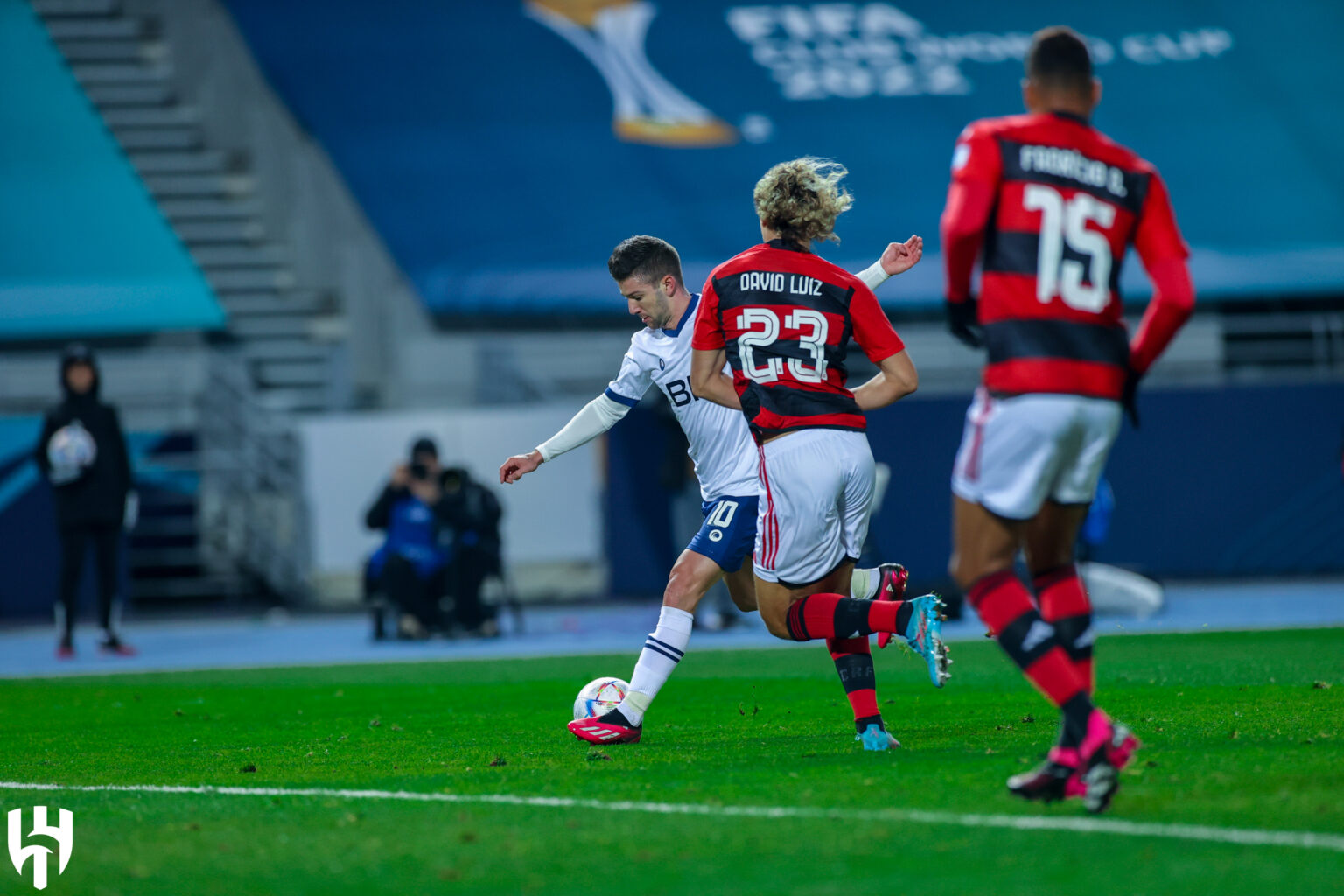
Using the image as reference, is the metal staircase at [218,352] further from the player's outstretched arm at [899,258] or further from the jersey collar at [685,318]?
the player's outstretched arm at [899,258]

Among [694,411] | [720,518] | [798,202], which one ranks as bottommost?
[720,518]

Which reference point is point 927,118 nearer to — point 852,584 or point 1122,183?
point 852,584

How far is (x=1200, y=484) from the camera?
53.2ft

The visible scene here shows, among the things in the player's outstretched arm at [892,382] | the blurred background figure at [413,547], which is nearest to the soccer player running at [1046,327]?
the player's outstretched arm at [892,382]

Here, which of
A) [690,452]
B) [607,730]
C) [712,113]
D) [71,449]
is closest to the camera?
[607,730]

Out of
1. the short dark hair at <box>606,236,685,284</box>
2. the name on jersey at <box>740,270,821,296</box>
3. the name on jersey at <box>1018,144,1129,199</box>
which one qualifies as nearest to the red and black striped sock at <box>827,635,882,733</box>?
the name on jersey at <box>740,270,821,296</box>

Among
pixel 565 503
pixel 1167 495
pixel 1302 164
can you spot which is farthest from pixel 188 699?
pixel 1302 164

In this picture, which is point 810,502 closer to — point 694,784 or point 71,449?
point 694,784

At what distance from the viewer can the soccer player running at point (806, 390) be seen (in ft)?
18.2

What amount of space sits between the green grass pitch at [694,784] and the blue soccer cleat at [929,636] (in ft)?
0.96

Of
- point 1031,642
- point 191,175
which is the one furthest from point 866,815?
point 191,175

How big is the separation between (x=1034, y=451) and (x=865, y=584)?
2021mm

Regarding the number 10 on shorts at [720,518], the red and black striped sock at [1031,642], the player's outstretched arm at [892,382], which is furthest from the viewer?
the number 10 on shorts at [720,518]

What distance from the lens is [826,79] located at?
21125mm
